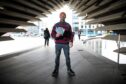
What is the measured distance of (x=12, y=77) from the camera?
22.3 feet

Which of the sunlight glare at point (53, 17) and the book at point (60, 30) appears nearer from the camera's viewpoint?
the book at point (60, 30)

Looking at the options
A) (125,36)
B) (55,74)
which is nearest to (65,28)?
(55,74)

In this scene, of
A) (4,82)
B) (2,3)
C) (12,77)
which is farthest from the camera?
(2,3)

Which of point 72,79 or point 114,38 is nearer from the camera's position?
point 72,79

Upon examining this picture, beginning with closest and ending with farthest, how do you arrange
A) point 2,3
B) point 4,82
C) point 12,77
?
point 4,82, point 12,77, point 2,3

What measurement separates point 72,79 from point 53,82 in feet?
2.10

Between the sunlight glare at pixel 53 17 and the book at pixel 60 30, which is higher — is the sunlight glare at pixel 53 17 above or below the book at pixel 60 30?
above

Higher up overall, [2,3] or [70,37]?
[2,3]

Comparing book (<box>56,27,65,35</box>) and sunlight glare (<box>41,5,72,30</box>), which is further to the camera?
sunlight glare (<box>41,5,72,30</box>)

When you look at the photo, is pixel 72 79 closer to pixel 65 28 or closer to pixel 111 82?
pixel 111 82

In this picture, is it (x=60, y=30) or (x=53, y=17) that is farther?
(x=53, y=17)

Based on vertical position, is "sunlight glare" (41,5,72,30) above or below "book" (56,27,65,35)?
above

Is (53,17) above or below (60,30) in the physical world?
above

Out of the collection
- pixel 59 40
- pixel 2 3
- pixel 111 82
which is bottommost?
pixel 111 82
